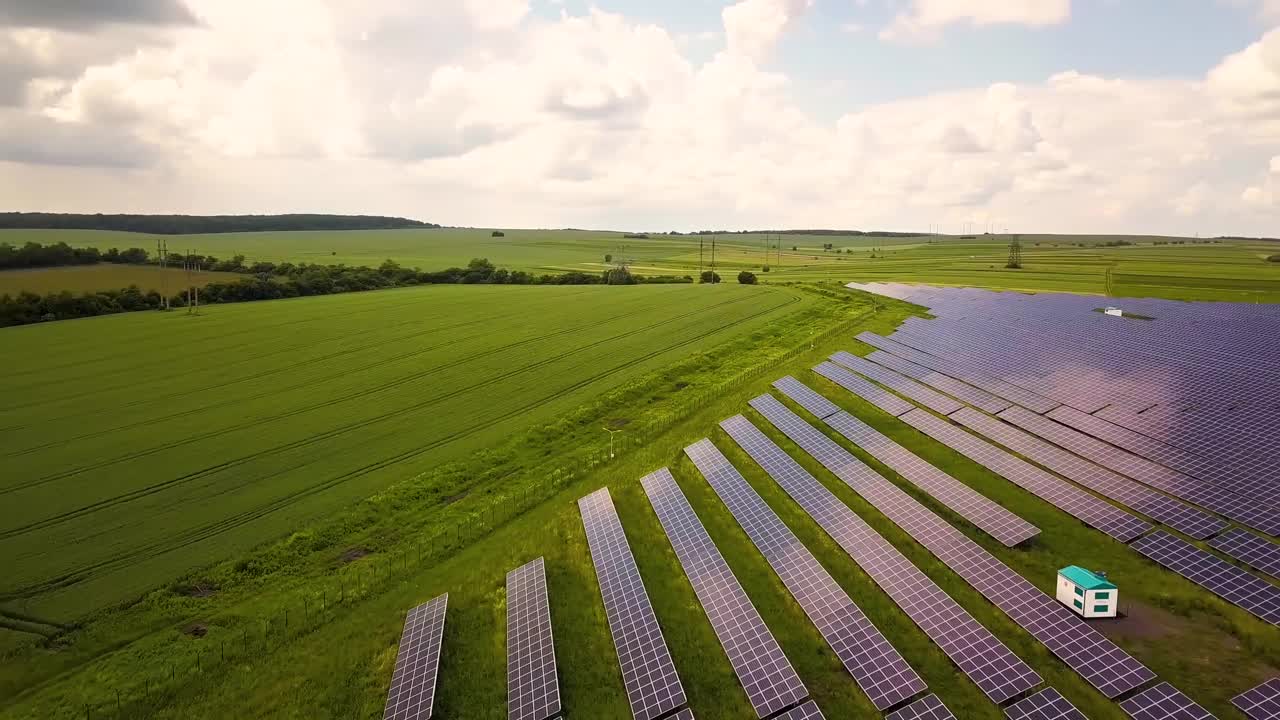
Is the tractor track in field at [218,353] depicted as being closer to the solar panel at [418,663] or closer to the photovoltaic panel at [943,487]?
the solar panel at [418,663]

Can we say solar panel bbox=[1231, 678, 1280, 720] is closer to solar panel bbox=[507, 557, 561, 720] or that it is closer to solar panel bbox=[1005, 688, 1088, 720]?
solar panel bbox=[1005, 688, 1088, 720]

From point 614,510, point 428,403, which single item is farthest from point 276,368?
point 614,510

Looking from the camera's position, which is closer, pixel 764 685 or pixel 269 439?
pixel 764 685

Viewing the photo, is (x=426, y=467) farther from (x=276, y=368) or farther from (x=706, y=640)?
(x=276, y=368)

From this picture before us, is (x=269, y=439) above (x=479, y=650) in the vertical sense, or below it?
above

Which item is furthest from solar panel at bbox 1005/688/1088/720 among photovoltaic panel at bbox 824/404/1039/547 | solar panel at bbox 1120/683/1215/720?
photovoltaic panel at bbox 824/404/1039/547

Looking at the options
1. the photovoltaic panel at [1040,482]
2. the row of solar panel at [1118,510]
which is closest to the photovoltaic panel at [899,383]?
the row of solar panel at [1118,510]
